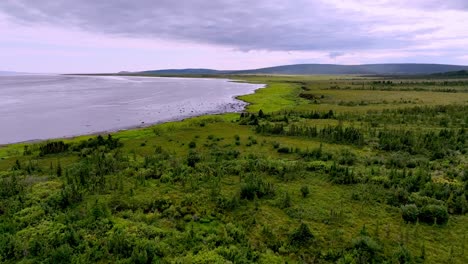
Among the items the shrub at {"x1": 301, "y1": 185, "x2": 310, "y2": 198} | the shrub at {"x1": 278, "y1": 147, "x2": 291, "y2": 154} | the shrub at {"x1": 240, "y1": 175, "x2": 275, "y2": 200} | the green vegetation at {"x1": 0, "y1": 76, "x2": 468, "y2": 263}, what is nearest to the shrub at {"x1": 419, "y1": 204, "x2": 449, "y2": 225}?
the green vegetation at {"x1": 0, "y1": 76, "x2": 468, "y2": 263}

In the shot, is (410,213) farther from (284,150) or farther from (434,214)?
(284,150)

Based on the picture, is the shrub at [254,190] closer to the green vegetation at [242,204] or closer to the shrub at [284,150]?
the green vegetation at [242,204]

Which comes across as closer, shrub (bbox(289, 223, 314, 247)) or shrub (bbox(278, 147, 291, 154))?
shrub (bbox(289, 223, 314, 247))

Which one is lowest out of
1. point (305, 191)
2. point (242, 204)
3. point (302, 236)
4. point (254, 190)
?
point (302, 236)

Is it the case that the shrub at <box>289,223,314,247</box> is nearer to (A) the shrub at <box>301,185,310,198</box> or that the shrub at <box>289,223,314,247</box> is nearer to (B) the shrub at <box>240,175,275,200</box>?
(B) the shrub at <box>240,175,275,200</box>

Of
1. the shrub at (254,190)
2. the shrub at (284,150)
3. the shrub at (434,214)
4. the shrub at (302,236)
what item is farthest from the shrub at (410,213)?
the shrub at (284,150)

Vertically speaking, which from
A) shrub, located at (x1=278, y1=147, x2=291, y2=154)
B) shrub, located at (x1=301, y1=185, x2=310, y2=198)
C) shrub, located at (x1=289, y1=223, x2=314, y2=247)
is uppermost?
shrub, located at (x1=278, y1=147, x2=291, y2=154)

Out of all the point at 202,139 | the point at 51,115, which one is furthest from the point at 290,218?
the point at 51,115

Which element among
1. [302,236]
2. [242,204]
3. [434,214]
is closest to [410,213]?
[434,214]

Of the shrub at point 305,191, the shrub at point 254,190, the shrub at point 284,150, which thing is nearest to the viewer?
the shrub at point 254,190
